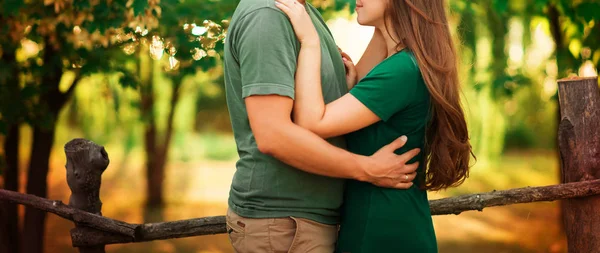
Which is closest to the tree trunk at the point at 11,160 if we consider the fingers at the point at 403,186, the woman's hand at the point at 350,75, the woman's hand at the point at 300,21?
the woman's hand at the point at 350,75

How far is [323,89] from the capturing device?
171 centimetres

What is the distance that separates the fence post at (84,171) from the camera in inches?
102

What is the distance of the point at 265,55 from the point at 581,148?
1.56 meters

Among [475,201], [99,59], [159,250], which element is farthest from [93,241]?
[159,250]

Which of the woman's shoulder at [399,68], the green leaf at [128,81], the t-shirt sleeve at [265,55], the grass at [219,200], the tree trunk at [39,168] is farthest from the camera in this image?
the grass at [219,200]

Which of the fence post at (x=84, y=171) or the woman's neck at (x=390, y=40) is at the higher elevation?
the woman's neck at (x=390, y=40)

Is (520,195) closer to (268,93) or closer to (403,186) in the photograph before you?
(403,186)

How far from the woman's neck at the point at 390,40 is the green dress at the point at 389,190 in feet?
0.24

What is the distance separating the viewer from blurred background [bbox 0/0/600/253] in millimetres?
3811

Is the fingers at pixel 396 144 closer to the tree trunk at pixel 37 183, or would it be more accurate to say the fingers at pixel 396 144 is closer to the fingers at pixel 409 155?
the fingers at pixel 409 155

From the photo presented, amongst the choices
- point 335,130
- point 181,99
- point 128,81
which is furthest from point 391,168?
point 181,99

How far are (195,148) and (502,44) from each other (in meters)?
9.56

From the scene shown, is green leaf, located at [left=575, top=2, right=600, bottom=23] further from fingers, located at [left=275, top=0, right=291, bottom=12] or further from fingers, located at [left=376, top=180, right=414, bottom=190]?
fingers, located at [left=275, top=0, right=291, bottom=12]

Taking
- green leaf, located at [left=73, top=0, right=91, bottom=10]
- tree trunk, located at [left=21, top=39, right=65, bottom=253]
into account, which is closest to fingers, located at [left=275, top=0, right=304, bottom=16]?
green leaf, located at [left=73, top=0, right=91, bottom=10]
